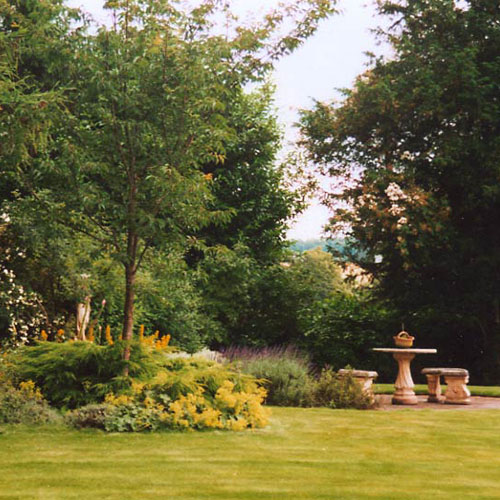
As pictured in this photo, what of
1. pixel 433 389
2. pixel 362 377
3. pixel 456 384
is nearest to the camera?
pixel 362 377

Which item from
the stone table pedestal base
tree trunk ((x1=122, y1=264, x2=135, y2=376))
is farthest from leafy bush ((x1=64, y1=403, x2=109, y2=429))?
the stone table pedestal base

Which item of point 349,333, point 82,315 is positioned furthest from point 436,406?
point 349,333

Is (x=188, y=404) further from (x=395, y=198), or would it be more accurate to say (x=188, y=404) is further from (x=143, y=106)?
(x=395, y=198)

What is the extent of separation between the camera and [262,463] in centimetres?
630

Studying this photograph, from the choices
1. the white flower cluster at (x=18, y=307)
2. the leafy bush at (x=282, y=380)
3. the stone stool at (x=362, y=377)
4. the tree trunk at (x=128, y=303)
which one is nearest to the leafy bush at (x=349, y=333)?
the stone stool at (x=362, y=377)

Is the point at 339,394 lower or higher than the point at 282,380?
lower

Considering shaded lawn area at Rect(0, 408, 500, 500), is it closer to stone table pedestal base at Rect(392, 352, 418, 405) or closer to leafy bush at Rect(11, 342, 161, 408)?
leafy bush at Rect(11, 342, 161, 408)

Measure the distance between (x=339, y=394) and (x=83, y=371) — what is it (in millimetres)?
3971

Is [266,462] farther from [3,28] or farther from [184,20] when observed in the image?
[3,28]

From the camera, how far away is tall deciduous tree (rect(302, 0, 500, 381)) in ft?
54.5

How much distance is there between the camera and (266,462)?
6348 mm

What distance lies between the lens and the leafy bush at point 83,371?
8602 mm

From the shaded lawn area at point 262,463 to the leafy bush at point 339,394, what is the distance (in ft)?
7.09

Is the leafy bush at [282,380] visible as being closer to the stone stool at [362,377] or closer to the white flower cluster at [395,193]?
the stone stool at [362,377]
